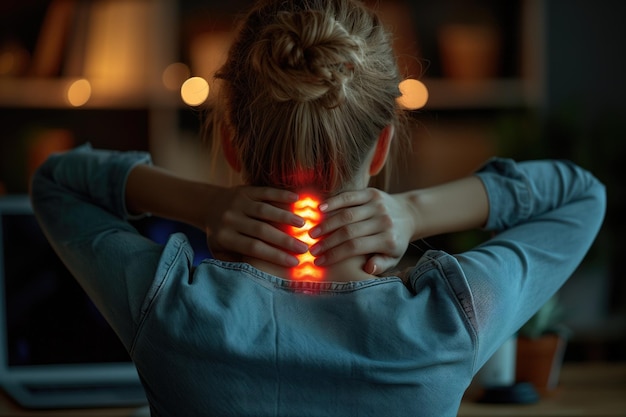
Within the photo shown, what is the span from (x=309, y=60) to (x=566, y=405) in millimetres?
897

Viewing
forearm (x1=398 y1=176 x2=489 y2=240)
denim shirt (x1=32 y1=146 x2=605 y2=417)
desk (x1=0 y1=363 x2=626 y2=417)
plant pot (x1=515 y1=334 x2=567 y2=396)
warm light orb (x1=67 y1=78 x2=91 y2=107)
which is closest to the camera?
denim shirt (x1=32 y1=146 x2=605 y2=417)

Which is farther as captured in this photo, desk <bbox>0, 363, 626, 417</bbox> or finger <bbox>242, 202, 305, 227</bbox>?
desk <bbox>0, 363, 626, 417</bbox>

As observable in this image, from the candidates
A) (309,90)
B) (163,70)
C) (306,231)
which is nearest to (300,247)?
(306,231)

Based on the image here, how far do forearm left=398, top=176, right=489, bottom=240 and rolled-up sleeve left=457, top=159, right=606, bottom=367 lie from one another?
13 mm

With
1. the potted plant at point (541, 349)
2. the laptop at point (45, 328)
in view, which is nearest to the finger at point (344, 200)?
the potted plant at point (541, 349)

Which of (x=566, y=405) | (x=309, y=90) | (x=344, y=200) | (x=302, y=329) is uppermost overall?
(x=309, y=90)

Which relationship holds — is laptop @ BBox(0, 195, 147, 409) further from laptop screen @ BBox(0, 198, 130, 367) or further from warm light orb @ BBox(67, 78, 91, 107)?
warm light orb @ BBox(67, 78, 91, 107)

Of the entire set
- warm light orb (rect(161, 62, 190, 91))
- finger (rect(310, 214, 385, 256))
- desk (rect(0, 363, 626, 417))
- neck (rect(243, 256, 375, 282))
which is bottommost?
desk (rect(0, 363, 626, 417))

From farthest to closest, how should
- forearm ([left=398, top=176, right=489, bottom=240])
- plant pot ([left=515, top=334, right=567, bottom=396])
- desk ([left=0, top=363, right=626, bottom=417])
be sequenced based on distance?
plant pot ([left=515, top=334, right=567, bottom=396]), desk ([left=0, top=363, right=626, bottom=417]), forearm ([left=398, top=176, right=489, bottom=240])

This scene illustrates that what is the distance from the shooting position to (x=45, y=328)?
150cm

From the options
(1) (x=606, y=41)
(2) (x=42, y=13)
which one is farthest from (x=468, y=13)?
(2) (x=42, y=13)

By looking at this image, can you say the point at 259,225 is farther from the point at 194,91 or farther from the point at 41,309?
the point at 194,91

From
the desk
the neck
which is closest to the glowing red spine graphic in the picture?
the neck

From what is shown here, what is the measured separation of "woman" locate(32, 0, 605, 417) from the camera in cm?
71
